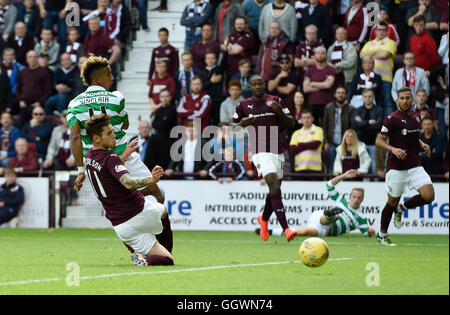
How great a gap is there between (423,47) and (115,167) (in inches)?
460

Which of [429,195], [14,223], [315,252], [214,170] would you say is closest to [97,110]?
[315,252]

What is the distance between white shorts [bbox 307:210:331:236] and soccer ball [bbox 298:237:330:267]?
19.6 ft

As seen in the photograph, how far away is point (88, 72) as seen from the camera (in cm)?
1081

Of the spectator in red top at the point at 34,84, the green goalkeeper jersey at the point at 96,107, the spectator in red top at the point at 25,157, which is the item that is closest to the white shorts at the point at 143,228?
the green goalkeeper jersey at the point at 96,107

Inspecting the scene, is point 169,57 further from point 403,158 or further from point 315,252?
point 315,252

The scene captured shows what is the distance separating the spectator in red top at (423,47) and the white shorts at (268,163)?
638cm

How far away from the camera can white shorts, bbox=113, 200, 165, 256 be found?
9.88 metres

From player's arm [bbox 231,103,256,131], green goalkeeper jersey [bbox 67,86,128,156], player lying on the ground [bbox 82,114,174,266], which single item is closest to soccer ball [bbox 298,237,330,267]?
player lying on the ground [bbox 82,114,174,266]

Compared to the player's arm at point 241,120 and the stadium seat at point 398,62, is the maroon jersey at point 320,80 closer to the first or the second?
the stadium seat at point 398,62

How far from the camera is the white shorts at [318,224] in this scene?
15.8 meters

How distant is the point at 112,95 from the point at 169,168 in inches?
356

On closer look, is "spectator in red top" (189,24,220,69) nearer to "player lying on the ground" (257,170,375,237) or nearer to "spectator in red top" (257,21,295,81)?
"spectator in red top" (257,21,295,81)

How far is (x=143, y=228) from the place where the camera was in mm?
9938
